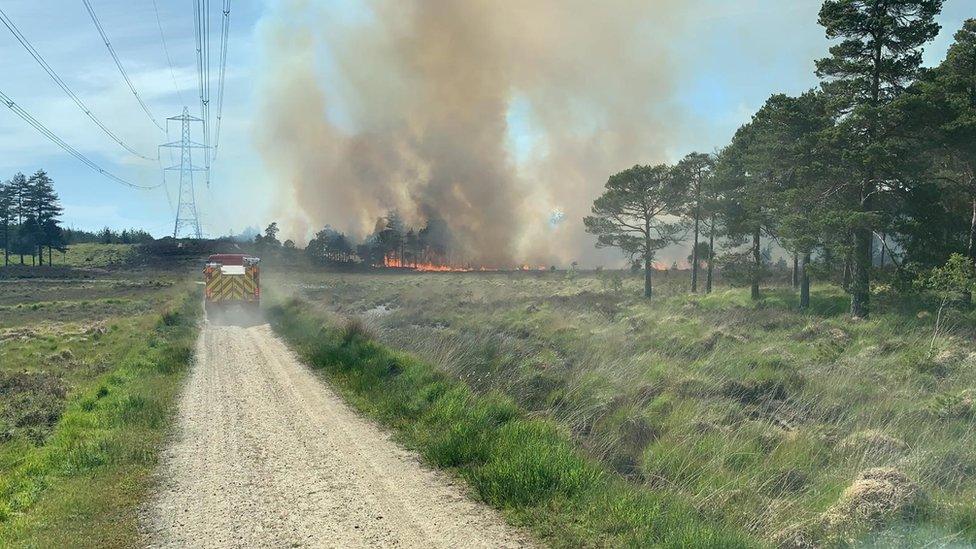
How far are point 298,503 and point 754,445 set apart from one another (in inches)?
251

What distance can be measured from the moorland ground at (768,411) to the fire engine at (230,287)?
11157mm

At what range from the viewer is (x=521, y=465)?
759cm

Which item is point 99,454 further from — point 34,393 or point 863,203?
point 863,203

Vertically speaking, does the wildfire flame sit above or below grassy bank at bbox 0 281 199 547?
above

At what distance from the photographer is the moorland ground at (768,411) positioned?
6.27 m

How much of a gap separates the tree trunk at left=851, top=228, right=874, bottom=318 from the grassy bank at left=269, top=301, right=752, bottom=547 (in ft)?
71.8

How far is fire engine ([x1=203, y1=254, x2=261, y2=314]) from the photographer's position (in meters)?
32.7

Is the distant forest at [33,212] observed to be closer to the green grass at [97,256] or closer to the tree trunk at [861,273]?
the green grass at [97,256]

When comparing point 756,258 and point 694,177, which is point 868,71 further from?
point 694,177

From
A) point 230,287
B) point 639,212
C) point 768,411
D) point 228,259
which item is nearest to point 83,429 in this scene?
point 768,411

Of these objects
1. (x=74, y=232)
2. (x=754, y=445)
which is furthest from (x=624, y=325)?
(x=74, y=232)

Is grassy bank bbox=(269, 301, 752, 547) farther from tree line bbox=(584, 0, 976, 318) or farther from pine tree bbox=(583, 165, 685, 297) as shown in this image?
pine tree bbox=(583, 165, 685, 297)

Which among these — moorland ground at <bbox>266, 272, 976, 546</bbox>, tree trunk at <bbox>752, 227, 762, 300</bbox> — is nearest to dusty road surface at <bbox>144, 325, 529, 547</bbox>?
moorland ground at <bbox>266, 272, 976, 546</bbox>

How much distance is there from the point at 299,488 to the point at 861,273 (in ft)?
89.9
